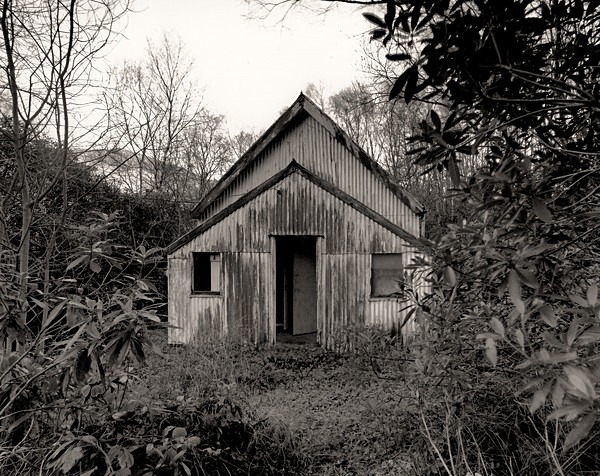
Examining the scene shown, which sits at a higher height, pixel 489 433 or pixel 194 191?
pixel 194 191

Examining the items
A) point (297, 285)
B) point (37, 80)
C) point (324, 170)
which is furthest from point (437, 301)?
point (297, 285)

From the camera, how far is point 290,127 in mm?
12414

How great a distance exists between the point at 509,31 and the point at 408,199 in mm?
9504

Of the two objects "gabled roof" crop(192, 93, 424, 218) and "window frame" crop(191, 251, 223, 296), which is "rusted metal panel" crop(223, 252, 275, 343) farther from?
"gabled roof" crop(192, 93, 424, 218)

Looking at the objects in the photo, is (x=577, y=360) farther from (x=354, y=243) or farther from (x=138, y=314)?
(x=354, y=243)

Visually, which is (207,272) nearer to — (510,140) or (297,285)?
(297,285)

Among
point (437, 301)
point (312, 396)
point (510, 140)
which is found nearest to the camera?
point (510, 140)

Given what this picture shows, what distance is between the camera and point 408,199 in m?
11.2

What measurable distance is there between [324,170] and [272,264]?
3180 mm

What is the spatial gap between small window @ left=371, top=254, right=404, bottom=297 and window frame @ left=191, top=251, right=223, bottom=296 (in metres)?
4.03

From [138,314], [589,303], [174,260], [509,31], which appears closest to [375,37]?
[509,31]

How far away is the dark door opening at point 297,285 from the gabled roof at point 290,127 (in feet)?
8.28

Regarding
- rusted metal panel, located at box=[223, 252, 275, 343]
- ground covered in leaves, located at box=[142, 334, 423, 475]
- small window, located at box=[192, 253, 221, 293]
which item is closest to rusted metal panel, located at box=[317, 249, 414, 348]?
ground covered in leaves, located at box=[142, 334, 423, 475]

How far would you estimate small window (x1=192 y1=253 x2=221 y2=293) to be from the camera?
11805 mm
